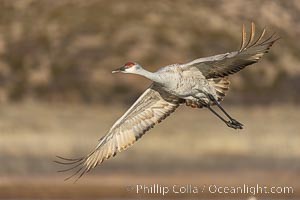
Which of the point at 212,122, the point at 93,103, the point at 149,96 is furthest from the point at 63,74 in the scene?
the point at 149,96

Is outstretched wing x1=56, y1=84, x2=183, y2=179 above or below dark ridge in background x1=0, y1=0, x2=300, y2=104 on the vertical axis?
below

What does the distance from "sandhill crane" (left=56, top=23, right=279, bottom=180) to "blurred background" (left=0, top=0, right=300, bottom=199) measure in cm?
781

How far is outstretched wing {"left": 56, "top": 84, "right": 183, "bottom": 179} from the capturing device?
69.5 ft

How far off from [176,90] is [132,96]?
1789 centimetres

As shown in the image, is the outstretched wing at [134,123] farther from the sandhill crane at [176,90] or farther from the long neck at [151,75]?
the long neck at [151,75]

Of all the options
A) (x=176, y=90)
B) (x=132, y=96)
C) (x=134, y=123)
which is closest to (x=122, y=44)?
(x=132, y=96)

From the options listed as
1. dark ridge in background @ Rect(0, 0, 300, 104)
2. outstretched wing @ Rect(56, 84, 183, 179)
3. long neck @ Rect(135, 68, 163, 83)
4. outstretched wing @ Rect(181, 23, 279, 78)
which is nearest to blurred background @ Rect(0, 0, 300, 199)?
dark ridge in background @ Rect(0, 0, 300, 104)

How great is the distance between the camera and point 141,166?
32188mm

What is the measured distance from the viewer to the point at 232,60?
20.7m

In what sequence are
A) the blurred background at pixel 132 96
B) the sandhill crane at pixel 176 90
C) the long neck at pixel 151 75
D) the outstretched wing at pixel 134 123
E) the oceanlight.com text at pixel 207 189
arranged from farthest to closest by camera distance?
the blurred background at pixel 132 96
the oceanlight.com text at pixel 207 189
the outstretched wing at pixel 134 123
the sandhill crane at pixel 176 90
the long neck at pixel 151 75

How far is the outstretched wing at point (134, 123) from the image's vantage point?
834 inches

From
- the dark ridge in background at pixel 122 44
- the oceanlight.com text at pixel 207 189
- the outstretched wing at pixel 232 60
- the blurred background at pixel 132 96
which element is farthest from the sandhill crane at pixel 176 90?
the dark ridge in background at pixel 122 44

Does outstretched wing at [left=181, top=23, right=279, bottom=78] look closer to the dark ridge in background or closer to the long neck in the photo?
the long neck

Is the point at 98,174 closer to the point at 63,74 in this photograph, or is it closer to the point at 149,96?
the point at 63,74
